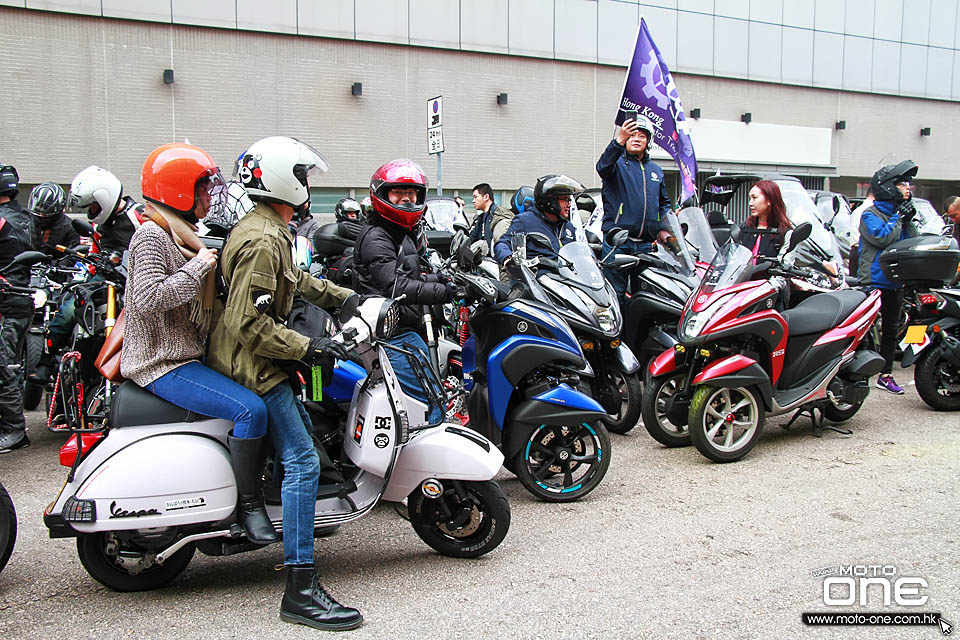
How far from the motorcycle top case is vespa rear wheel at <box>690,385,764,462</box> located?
103 inches

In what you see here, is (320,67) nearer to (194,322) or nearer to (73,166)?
(73,166)

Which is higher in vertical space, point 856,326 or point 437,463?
point 856,326

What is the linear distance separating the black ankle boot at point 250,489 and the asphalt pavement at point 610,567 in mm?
364

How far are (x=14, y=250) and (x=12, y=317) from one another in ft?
1.84

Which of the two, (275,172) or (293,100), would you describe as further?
(293,100)

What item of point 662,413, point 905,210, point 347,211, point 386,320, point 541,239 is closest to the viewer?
point 386,320

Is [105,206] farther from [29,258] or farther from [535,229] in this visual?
[535,229]

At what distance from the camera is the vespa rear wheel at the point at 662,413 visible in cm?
625

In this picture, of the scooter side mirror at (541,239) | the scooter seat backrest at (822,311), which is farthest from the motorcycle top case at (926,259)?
the scooter side mirror at (541,239)

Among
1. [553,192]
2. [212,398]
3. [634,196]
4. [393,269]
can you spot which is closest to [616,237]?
[553,192]

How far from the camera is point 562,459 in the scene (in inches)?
205

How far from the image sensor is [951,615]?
11.8 feet

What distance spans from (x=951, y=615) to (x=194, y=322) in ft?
11.4

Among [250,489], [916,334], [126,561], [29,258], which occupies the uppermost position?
[29,258]
